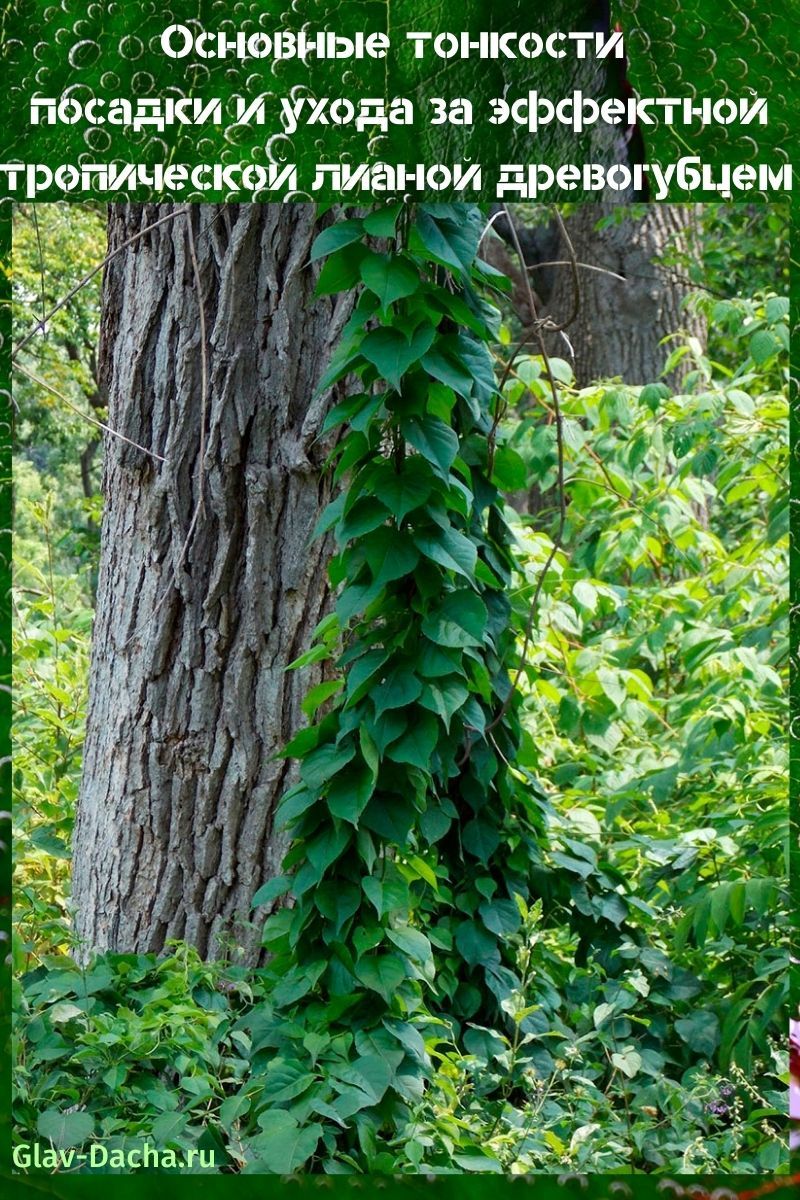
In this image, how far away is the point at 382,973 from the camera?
168 centimetres

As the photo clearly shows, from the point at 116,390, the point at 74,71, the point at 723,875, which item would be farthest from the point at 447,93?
Answer: the point at 723,875

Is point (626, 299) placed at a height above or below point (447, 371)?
above

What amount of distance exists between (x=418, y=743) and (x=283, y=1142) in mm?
586

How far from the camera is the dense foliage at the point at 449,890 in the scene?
64.5 inches

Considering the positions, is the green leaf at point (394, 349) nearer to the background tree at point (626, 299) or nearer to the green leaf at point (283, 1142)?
the green leaf at point (283, 1142)

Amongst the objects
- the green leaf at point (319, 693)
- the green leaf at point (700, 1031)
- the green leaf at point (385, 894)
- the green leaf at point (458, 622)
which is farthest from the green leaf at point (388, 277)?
the green leaf at point (700, 1031)

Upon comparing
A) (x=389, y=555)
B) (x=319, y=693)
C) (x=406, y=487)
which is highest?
(x=406, y=487)

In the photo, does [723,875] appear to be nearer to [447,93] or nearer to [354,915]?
[354,915]

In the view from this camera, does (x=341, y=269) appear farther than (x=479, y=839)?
No

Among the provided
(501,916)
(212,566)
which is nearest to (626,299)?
(212,566)

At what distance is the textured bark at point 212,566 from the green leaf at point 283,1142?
0.54m

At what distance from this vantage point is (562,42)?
152 centimetres

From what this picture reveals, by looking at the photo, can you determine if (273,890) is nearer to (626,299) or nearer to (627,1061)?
(627,1061)

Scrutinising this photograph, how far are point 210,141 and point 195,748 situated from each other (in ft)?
3.69
